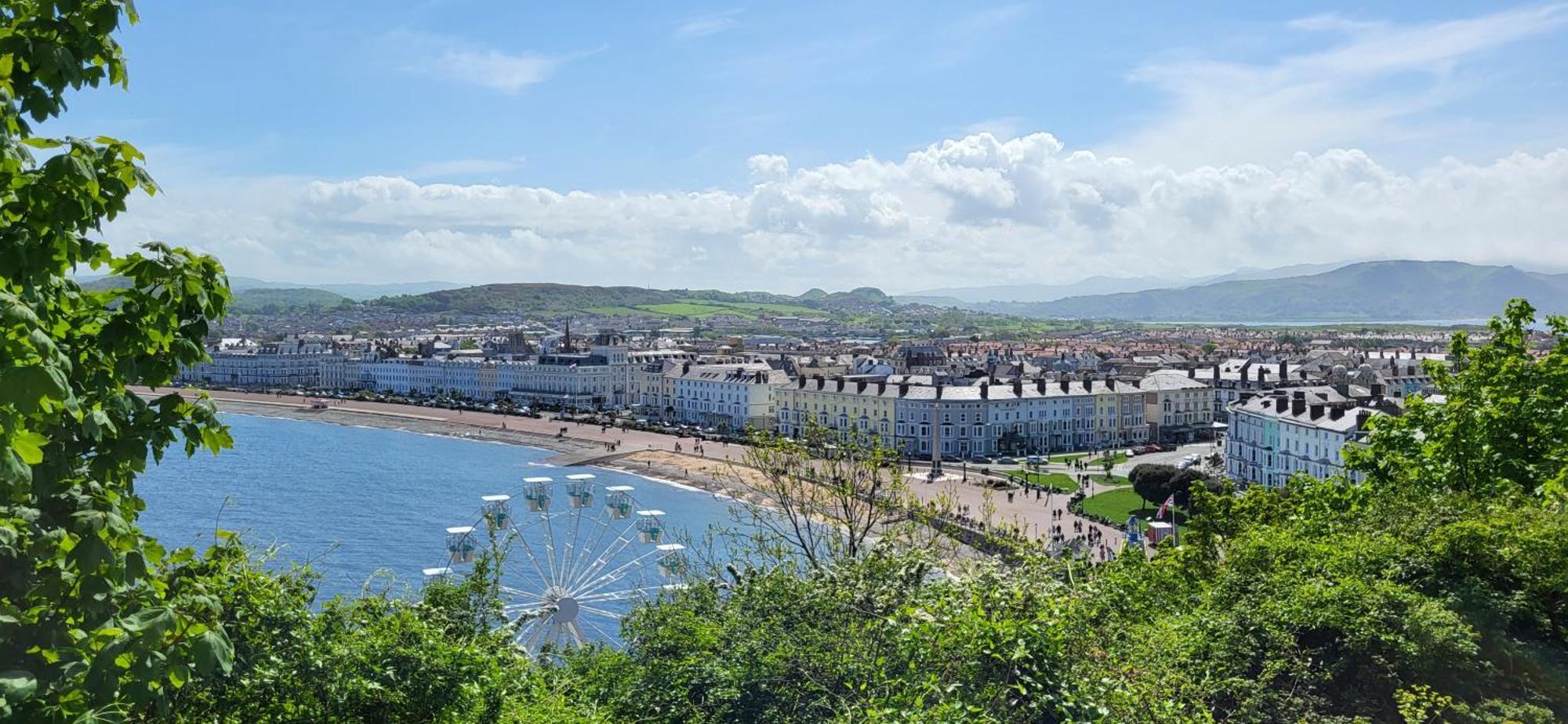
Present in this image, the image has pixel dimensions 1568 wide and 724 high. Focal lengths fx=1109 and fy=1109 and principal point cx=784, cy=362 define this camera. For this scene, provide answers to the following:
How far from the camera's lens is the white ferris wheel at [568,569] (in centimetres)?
1814

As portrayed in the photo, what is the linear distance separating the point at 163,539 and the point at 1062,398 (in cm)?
4906

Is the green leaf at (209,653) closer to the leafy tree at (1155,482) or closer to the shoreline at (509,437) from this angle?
the shoreline at (509,437)

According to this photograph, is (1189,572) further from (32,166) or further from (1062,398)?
(1062,398)

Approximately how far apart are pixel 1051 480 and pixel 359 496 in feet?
104

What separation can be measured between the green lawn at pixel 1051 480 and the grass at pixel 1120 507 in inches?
107

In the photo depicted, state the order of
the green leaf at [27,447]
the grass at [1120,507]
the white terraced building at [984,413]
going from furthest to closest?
1. the white terraced building at [984,413]
2. the grass at [1120,507]
3. the green leaf at [27,447]

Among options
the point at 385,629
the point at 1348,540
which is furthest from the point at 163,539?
the point at 1348,540

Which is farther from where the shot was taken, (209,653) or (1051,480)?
(1051,480)

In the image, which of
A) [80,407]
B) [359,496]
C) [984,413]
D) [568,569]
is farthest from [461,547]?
[984,413]

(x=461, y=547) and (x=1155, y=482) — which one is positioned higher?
(x=461, y=547)

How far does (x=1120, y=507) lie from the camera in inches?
1702

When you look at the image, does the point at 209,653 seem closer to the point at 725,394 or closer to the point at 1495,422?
the point at 1495,422

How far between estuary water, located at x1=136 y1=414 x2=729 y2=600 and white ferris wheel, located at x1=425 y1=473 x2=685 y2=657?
1857mm

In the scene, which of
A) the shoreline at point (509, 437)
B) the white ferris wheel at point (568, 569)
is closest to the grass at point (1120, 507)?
the shoreline at point (509, 437)
